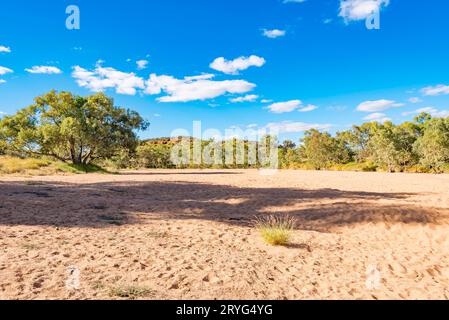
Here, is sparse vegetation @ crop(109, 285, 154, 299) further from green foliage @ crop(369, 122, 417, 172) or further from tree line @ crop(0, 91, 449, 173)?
green foliage @ crop(369, 122, 417, 172)

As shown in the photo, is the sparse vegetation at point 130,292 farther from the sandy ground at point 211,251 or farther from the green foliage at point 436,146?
the green foliage at point 436,146

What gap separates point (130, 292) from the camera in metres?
4.47

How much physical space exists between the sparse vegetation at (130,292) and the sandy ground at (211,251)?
4 cm

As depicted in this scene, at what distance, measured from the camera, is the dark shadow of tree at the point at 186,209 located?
30.5 feet

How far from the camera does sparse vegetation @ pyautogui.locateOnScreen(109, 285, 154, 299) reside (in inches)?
172

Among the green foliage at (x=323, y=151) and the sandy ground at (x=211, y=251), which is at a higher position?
the green foliage at (x=323, y=151)

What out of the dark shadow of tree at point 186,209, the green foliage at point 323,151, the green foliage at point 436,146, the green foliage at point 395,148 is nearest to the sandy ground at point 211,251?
the dark shadow of tree at point 186,209

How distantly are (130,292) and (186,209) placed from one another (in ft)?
24.7

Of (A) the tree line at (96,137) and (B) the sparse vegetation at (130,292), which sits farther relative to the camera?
(A) the tree line at (96,137)

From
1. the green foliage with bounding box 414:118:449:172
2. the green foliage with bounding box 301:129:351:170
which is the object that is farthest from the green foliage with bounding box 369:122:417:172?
the green foliage with bounding box 301:129:351:170
